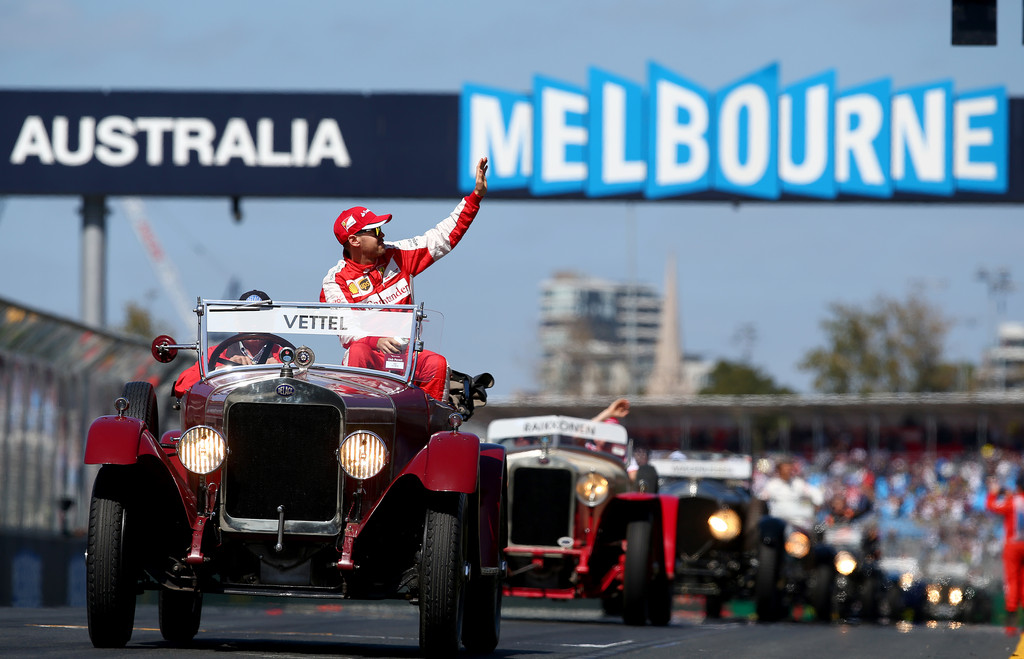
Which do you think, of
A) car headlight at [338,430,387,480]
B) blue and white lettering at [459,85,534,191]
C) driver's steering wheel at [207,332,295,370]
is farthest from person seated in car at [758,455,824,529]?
car headlight at [338,430,387,480]

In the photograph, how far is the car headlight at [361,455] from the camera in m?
7.82

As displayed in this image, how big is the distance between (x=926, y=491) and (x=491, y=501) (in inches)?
1655

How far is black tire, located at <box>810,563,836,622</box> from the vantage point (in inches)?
765

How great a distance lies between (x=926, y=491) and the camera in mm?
48875

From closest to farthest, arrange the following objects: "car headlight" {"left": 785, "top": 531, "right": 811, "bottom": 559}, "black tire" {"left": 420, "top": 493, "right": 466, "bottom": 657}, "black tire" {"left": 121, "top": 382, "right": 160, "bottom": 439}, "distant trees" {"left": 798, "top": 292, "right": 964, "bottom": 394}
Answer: "black tire" {"left": 420, "top": 493, "right": 466, "bottom": 657} → "black tire" {"left": 121, "top": 382, "right": 160, "bottom": 439} → "car headlight" {"left": 785, "top": 531, "right": 811, "bottom": 559} → "distant trees" {"left": 798, "top": 292, "right": 964, "bottom": 394}

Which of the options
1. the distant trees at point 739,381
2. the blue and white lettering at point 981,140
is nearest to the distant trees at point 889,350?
the distant trees at point 739,381

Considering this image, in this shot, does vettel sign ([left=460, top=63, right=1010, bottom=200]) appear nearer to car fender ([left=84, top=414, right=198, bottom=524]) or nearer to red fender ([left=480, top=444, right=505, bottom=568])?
red fender ([left=480, top=444, right=505, bottom=568])

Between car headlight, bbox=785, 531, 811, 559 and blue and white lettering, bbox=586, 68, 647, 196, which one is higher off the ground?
blue and white lettering, bbox=586, 68, 647, 196

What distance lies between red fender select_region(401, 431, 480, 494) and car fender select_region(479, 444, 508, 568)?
2.74ft

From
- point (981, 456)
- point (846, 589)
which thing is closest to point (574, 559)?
point (846, 589)

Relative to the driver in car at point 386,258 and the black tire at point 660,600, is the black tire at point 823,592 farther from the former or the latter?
the driver in car at point 386,258

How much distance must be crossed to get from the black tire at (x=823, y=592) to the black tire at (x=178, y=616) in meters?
11.6

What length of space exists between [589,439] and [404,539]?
6709 millimetres

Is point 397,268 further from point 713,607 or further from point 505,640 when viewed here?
point 713,607
